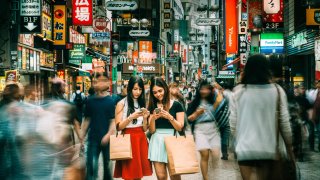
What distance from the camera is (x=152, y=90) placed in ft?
25.8

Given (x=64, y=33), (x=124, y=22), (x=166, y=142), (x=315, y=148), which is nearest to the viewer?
(x=166, y=142)

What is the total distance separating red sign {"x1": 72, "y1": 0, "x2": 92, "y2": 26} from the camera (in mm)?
31156

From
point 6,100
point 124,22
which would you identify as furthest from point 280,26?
point 124,22

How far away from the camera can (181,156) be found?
732cm

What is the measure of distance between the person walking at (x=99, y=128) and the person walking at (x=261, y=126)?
331 cm

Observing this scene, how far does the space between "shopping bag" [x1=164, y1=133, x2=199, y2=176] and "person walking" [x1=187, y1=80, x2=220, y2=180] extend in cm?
254

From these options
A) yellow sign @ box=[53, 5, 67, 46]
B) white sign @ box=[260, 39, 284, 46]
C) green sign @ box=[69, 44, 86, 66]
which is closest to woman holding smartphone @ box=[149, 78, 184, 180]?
white sign @ box=[260, 39, 284, 46]

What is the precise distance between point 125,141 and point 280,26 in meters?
18.8

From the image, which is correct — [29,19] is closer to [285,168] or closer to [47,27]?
[47,27]

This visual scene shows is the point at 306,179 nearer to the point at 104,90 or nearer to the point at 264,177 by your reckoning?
the point at 104,90

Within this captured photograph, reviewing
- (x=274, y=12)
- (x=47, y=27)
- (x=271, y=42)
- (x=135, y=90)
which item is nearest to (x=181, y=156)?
(x=135, y=90)

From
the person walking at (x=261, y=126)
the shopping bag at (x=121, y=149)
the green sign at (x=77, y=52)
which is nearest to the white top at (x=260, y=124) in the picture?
the person walking at (x=261, y=126)

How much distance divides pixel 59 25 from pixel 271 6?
1320 cm

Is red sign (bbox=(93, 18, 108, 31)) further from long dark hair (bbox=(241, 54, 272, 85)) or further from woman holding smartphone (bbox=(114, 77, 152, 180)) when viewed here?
long dark hair (bbox=(241, 54, 272, 85))
